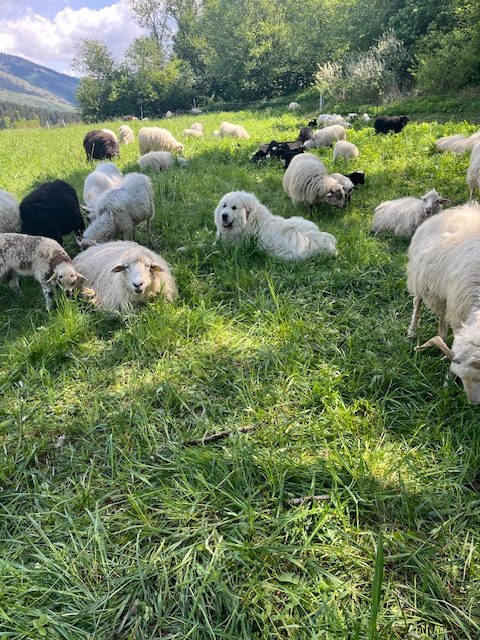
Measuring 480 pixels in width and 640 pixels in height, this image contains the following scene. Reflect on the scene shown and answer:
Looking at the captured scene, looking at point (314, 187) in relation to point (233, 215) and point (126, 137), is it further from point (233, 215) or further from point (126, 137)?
point (126, 137)

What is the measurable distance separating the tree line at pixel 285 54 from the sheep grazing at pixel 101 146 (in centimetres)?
1311

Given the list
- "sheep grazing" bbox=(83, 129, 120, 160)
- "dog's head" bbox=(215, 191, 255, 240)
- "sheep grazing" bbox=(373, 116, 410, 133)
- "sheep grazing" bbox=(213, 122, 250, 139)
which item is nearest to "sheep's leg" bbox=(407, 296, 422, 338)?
"dog's head" bbox=(215, 191, 255, 240)

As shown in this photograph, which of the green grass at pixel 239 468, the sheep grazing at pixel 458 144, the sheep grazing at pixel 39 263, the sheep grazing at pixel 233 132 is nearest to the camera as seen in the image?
the green grass at pixel 239 468

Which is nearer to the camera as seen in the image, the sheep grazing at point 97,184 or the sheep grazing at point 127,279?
the sheep grazing at point 127,279

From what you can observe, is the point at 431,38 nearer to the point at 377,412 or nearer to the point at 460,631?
the point at 377,412

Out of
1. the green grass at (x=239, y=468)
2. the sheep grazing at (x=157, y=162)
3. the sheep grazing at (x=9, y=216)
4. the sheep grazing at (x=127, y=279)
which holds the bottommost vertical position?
the green grass at (x=239, y=468)

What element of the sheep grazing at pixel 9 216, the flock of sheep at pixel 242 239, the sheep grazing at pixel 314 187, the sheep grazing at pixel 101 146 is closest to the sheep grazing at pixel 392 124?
the flock of sheep at pixel 242 239

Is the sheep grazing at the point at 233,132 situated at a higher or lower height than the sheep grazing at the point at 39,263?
higher

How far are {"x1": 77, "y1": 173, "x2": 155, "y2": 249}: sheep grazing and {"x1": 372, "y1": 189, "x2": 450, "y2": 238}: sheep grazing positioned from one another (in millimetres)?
3467

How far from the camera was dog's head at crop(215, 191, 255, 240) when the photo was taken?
18.2 ft

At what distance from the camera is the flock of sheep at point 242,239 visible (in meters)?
3.01

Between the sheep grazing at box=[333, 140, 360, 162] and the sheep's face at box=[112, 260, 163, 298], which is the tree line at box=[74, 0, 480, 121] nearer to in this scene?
the sheep grazing at box=[333, 140, 360, 162]

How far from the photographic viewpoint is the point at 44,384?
10.9ft

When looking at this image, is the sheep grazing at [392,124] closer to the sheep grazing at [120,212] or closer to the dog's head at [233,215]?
the dog's head at [233,215]
